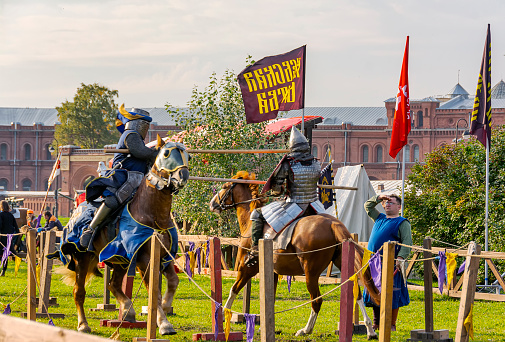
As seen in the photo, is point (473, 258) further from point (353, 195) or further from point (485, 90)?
point (353, 195)

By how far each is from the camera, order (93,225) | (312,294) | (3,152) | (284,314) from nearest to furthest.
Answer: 1. (312,294)
2. (93,225)
3. (284,314)
4. (3,152)

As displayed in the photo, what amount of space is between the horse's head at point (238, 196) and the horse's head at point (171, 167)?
6.16 ft

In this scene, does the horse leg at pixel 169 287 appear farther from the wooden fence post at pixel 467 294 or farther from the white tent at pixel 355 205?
the white tent at pixel 355 205

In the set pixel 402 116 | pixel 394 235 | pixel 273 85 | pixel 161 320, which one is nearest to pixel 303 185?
pixel 394 235

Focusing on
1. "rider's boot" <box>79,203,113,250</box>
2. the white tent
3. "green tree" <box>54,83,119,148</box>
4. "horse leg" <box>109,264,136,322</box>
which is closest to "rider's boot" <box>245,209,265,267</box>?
"horse leg" <box>109,264,136,322</box>

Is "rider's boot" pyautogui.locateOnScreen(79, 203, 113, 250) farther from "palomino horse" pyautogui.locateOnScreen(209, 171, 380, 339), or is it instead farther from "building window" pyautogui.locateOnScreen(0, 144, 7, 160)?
"building window" pyautogui.locateOnScreen(0, 144, 7, 160)

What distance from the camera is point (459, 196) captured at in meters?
20.5

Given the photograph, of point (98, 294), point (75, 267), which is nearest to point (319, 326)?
point (75, 267)

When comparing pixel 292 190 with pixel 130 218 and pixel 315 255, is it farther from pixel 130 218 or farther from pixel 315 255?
pixel 130 218

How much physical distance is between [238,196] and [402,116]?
18.1ft

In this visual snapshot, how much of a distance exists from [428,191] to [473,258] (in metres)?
14.8

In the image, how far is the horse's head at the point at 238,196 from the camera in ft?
36.3

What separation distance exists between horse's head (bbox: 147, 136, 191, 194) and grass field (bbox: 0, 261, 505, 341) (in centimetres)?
182

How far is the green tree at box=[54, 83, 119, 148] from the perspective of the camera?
73.9m
